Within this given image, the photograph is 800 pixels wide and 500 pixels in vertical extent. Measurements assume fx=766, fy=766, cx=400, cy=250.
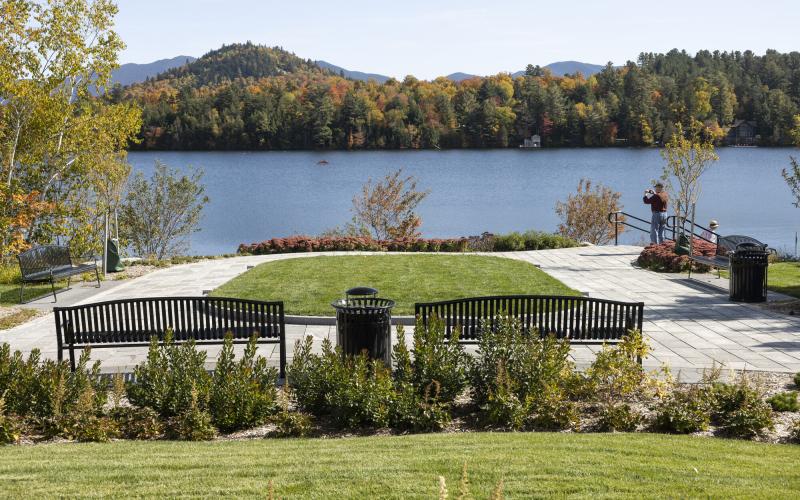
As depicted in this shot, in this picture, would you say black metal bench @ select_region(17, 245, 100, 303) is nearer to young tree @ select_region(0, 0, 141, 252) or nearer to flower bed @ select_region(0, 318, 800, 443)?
young tree @ select_region(0, 0, 141, 252)

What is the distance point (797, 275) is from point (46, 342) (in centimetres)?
1322

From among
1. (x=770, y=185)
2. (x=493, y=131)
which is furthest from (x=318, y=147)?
(x=770, y=185)

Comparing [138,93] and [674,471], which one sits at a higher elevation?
[138,93]

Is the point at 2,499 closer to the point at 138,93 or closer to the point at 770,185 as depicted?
the point at 770,185

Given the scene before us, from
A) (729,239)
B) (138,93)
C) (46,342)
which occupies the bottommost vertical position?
(46,342)

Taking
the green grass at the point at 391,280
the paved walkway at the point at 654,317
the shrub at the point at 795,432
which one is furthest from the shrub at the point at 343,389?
the green grass at the point at 391,280

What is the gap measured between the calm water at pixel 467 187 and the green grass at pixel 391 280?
17.1 meters

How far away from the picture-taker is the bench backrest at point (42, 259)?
12773 mm

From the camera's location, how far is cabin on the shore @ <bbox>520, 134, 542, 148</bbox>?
314ft

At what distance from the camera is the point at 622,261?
16656mm

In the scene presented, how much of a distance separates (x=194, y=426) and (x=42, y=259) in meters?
8.38

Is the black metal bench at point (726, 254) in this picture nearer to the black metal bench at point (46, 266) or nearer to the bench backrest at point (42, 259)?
the black metal bench at point (46, 266)

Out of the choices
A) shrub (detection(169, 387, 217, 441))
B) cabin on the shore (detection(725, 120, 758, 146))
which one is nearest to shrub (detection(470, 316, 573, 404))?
shrub (detection(169, 387, 217, 441))

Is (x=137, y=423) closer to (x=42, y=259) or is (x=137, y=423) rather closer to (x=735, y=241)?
(x=42, y=259)
